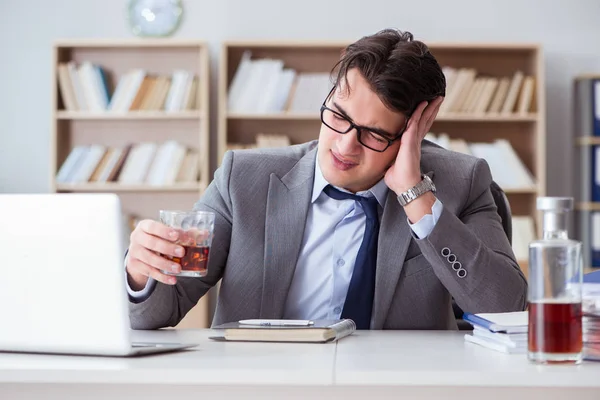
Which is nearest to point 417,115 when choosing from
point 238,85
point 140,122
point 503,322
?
point 503,322

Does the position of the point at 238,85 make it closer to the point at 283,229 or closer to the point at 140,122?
the point at 140,122

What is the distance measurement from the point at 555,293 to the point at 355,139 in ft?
2.47

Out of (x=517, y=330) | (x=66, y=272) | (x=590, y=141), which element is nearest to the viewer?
(x=66, y=272)

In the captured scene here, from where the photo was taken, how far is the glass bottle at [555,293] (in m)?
1.18

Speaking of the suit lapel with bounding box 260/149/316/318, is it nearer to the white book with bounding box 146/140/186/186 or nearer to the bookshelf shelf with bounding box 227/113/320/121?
the bookshelf shelf with bounding box 227/113/320/121

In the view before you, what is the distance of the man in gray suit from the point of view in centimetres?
179

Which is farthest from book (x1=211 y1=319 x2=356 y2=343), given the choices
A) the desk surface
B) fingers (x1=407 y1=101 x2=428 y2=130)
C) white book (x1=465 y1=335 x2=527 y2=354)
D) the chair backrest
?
the chair backrest

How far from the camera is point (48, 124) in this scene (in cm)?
489

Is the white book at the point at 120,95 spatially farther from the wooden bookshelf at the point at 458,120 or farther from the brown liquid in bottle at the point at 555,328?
the brown liquid in bottle at the point at 555,328

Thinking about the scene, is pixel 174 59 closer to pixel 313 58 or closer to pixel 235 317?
pixel 313 58

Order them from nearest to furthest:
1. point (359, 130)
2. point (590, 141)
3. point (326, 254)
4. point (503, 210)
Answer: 1. point (359, 130)
2. point (326, 254)
3. point (503, 210)
4. point (590, 141)

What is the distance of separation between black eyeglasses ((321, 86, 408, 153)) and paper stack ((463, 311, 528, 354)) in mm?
504

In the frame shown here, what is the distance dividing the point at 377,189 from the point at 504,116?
2.72 m

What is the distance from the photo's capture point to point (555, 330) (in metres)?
1.18
